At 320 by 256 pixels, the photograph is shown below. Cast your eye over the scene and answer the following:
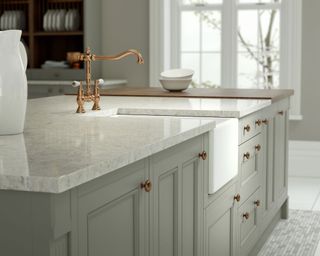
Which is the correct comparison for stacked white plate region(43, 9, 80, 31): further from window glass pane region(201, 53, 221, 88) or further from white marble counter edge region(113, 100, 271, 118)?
white marble counter edge region(113, 100, 271, 118)

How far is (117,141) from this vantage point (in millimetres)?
2059

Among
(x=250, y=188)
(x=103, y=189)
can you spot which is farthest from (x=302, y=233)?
(x=103, y=189)

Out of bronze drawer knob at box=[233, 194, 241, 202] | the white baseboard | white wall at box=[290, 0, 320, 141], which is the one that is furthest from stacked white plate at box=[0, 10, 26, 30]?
bronze drawer knob at box=[233, 194, 241, 202]

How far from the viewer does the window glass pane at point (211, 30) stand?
21.8 feet

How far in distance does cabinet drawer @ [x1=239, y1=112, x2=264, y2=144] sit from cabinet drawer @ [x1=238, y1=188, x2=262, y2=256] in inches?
13.9

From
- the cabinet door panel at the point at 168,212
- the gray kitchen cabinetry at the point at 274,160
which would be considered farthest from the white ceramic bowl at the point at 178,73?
the cabinet door panel at the point at 168,212

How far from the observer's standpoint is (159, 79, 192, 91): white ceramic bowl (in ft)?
13.7

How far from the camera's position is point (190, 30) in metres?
6.74

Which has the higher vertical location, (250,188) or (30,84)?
(30,84)

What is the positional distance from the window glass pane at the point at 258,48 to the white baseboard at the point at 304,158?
0.65 metres

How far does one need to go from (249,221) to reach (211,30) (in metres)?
3.41

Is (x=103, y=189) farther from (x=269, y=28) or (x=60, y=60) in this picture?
(x=60, y=60)

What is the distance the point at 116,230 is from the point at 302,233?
110 inches

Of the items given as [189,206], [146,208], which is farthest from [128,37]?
[146,208]
